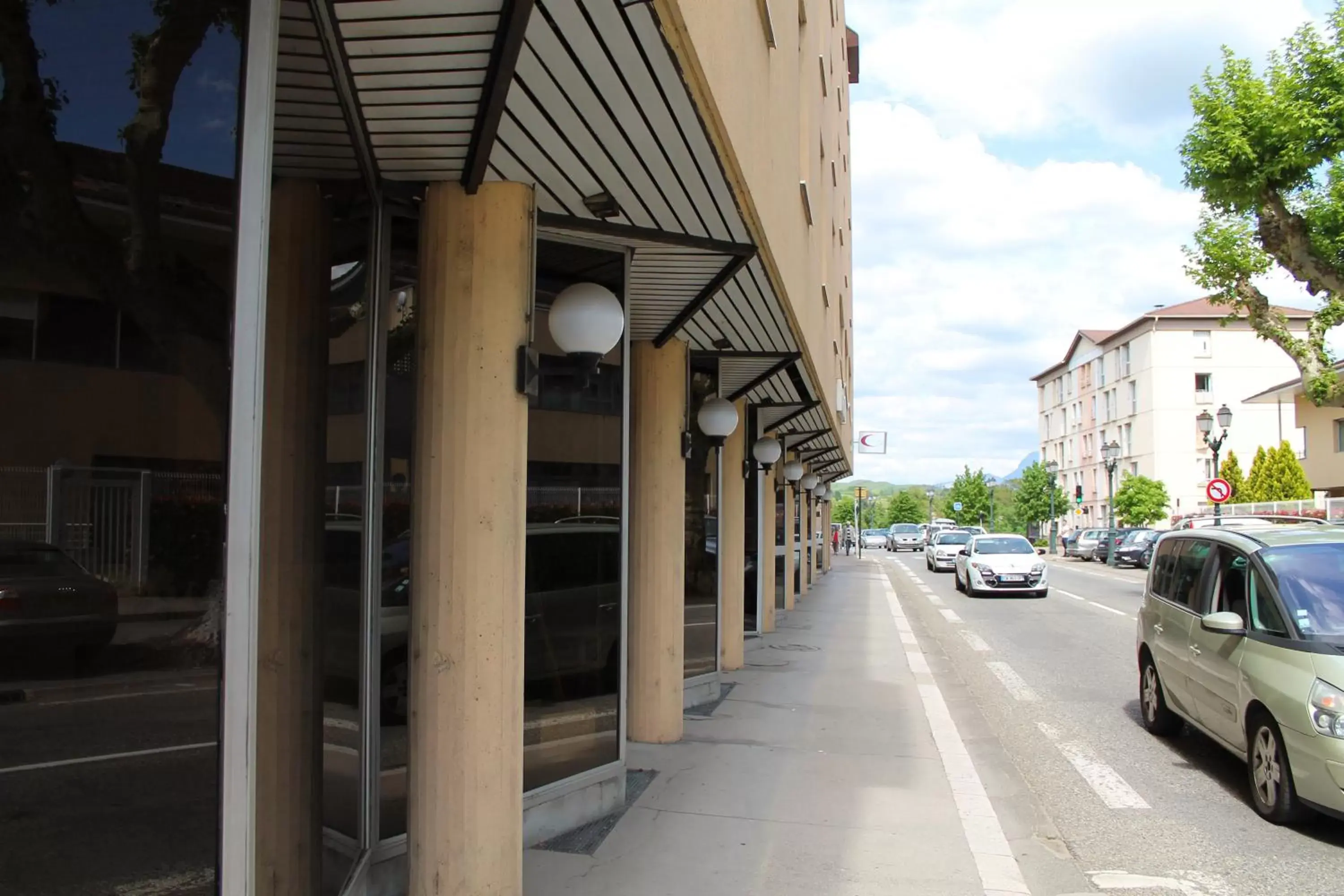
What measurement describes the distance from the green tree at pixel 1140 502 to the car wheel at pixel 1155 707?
57158 millimetres

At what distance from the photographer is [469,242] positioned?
413cm

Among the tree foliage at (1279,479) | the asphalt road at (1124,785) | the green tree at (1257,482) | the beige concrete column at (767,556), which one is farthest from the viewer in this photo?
the green tree at (1257,482)

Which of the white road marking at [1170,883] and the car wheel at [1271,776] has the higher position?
the car wheel at [1271,776]

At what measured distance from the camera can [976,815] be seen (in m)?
5.89

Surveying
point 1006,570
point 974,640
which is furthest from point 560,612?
point 1006,570

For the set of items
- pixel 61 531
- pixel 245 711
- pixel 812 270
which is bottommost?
pixel 245 711

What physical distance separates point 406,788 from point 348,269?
2.18 metres

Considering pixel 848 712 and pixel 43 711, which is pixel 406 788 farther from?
pixel 848 712

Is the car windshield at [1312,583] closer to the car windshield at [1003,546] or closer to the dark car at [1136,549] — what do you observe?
the car windshield at [1003,546]

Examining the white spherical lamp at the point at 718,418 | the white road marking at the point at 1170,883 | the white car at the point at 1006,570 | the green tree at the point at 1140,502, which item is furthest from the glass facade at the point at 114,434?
the green tree at the point at 1140,502

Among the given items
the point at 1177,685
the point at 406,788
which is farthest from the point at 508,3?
the point at 1177,685

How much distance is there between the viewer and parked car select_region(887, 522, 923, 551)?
68938 millimetres

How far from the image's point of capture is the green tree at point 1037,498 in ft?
278

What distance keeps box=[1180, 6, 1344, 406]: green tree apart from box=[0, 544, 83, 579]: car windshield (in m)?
22.9
